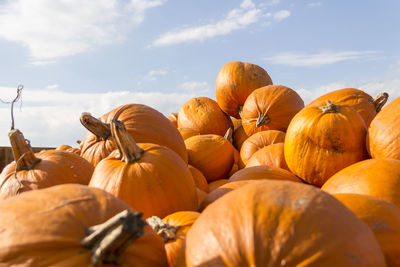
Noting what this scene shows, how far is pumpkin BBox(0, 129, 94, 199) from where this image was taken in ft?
8.33

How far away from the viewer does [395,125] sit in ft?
8.76

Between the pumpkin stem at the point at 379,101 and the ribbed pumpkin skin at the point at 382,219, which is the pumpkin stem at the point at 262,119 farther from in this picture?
the ribbed pumpkin skin at the point at 382,219

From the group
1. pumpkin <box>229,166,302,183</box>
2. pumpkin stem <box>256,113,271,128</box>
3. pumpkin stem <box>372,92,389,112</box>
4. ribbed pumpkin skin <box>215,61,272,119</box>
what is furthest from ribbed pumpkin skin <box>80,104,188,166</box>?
ribbed pumpkin skin <box>215,61,272,119</box>

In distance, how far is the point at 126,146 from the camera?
2.21 meters

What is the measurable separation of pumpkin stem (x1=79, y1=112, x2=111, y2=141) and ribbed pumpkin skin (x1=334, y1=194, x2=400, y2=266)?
199cm

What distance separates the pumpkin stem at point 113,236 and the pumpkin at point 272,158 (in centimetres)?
253

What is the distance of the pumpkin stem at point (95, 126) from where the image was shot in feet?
9.79

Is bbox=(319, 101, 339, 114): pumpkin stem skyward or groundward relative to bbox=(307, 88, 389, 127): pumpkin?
skyward

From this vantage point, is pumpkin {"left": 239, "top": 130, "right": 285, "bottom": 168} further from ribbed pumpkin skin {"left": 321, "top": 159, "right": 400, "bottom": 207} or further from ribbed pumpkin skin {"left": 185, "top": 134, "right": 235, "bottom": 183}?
ribbed pumpkin skin {"left": 321, "top": 159, "right": 400, "bottom": 207}

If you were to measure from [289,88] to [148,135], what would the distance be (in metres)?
2.46

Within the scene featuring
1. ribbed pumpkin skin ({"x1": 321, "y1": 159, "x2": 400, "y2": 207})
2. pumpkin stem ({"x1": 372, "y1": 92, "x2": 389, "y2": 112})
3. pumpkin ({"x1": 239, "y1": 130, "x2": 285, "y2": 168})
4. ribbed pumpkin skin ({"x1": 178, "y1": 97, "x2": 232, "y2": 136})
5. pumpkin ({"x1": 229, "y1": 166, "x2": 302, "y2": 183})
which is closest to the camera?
ribbed pumpkin skin ({"x1": 321, "y1": 159, "x2": 400, "y2": 207})

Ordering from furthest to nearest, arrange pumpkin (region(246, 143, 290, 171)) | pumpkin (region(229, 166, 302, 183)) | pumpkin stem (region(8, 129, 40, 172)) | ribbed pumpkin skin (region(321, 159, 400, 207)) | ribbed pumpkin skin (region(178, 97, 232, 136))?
ribbed pumpkin skin (region(178, 97, 232, 136)) → pumpkin (region(246, 143, 290, 171)) → pumpkin (region(229, 166, 302, 183)) → pumpkin stem (region(8, 129, 40, 172)) → ribbed pumpkin skin (region(321, 159, 400, 207))

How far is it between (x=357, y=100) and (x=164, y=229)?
2641 mm

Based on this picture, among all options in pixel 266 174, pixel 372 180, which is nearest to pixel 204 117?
pixel 266 174
